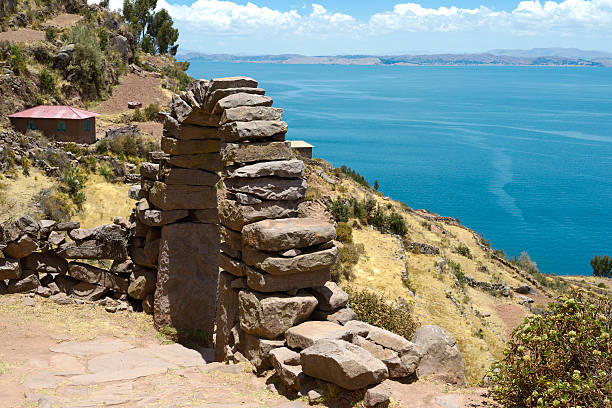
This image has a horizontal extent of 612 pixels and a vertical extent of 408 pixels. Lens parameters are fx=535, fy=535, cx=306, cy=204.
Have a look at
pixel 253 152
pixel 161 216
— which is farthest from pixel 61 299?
pixel 253 152

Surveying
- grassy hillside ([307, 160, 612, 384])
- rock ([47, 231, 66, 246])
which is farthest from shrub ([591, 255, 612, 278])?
rock ([47, 231, 66, 246])

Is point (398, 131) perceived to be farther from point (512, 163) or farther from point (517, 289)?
point (517, 289)

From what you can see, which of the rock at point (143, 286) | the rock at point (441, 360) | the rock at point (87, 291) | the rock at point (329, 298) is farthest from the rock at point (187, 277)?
the rock at point (441, 360)

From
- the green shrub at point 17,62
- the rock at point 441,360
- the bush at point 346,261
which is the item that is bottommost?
the bush at point 346,261

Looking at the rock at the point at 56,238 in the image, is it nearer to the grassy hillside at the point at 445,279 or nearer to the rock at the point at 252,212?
the rock at the point at 252,212

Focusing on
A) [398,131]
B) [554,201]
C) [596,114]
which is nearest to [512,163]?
[554,201]

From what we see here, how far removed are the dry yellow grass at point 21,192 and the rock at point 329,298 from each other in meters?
14.1

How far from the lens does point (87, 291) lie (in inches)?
504

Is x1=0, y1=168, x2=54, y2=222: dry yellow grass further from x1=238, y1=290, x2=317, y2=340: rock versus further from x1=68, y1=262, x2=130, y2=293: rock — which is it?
x1=238, y1=290, x2=317, y2=340: rock

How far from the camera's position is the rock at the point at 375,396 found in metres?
6.52

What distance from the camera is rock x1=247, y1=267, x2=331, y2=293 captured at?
8.42 m

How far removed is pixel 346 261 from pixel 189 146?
1178 centimetres

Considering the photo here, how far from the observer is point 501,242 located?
6391cm

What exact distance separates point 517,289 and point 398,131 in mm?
96065
